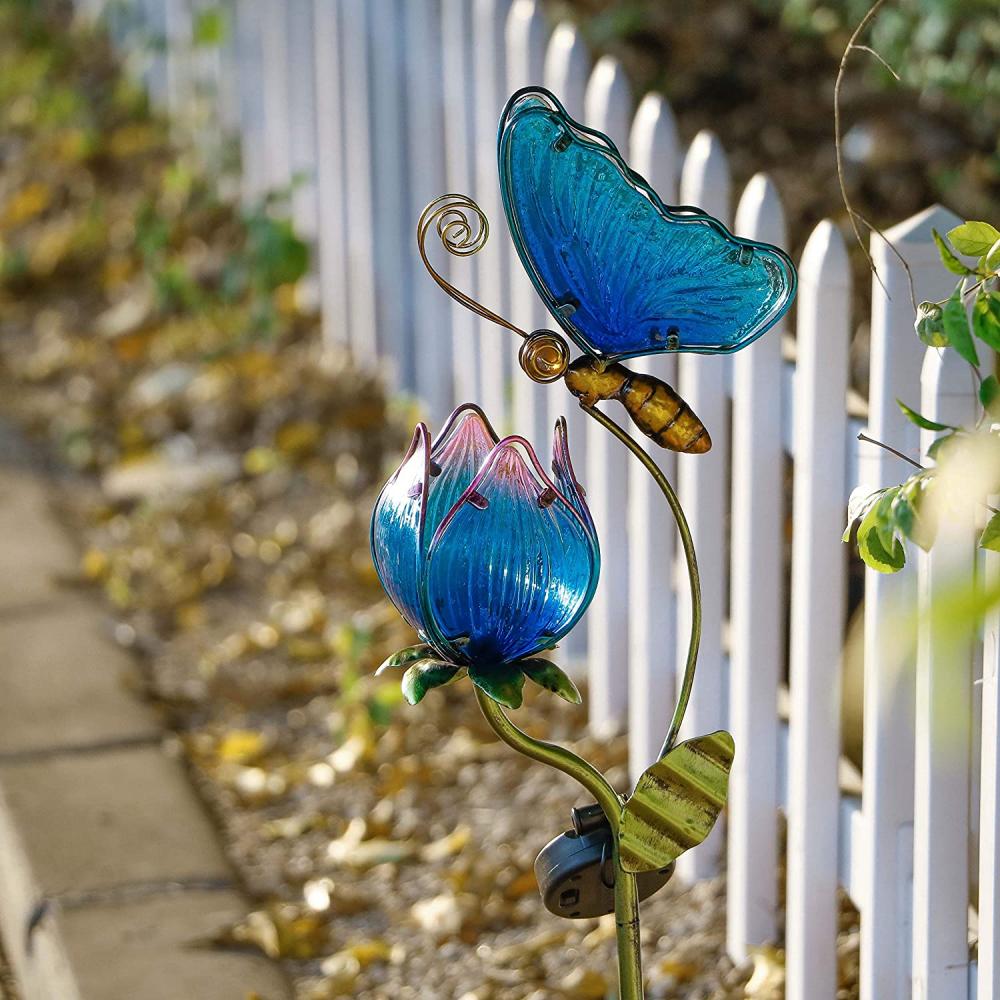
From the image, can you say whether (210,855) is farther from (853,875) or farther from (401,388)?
(401,388)

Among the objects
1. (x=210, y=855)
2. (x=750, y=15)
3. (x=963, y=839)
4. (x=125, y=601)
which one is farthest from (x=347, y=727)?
(x=750, y=15)

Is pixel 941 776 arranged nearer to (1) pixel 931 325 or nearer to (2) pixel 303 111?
(1) pixel 931 325

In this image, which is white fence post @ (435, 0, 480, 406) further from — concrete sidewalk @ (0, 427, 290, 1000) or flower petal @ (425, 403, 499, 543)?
flower petal @ (425, 403, 499, 543)

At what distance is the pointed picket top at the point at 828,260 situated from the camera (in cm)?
194

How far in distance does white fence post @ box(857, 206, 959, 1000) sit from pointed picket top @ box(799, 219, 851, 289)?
0.28 feet

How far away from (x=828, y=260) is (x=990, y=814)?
0.70m

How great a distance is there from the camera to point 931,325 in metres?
1.52

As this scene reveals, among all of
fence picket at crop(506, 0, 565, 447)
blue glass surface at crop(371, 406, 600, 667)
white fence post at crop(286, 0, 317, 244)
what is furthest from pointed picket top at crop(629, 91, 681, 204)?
white fence post at crop(286, 0, 317, 244)

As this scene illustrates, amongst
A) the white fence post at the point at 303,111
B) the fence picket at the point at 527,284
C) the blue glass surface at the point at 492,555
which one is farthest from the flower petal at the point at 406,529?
the white fence post at the point at 303,111

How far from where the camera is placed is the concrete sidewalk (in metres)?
2.32

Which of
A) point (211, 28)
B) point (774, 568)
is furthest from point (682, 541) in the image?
point (211, 28)

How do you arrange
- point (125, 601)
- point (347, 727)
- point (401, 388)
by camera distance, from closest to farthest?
point (347, 727), point (125, 601), point (401, 388)

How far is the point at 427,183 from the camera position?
3.77 metres

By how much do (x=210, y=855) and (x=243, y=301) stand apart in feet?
8.33
